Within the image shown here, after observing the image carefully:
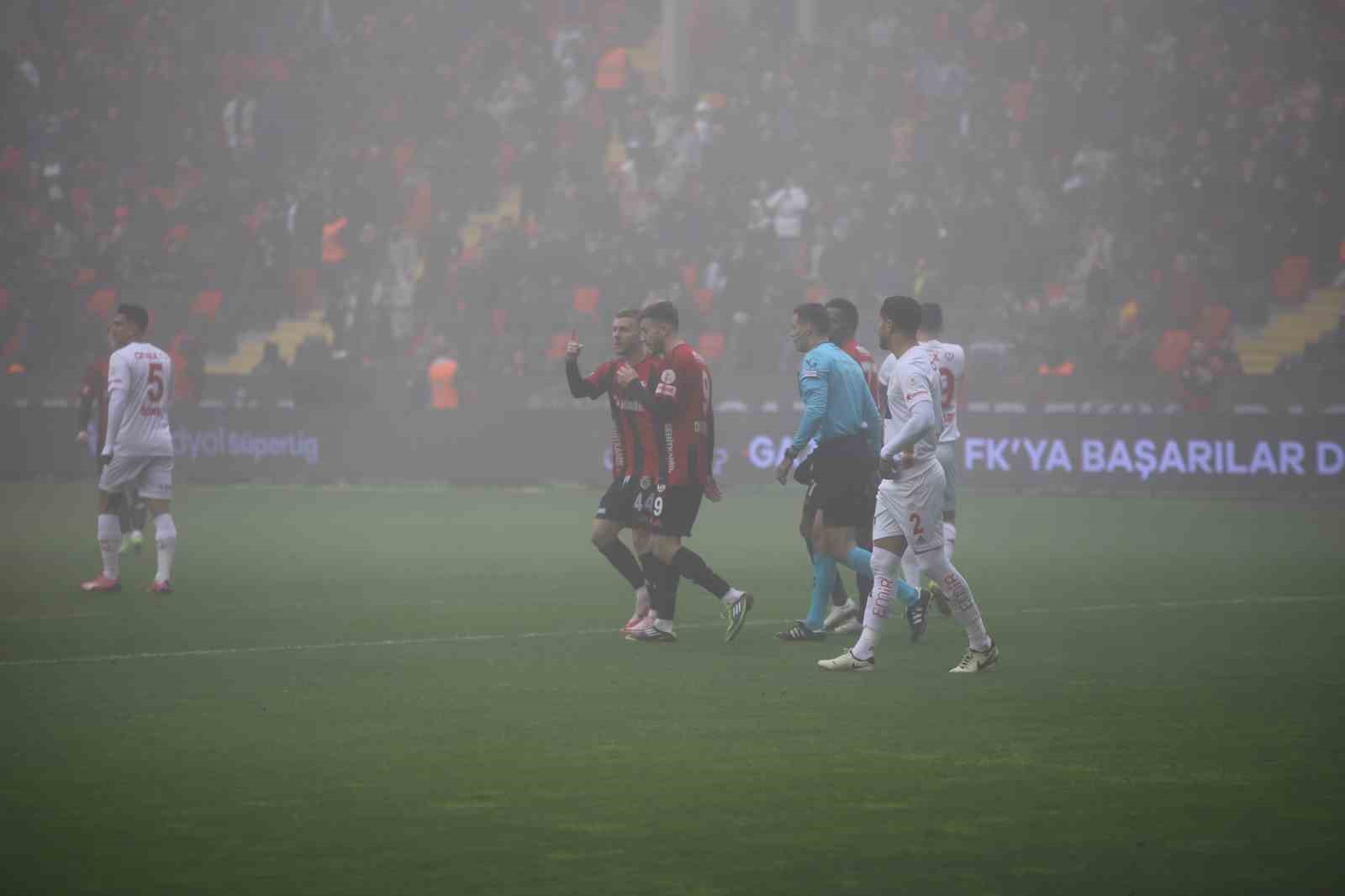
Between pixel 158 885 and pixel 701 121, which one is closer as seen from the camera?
pixel 158 885

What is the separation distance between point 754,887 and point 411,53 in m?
35.2

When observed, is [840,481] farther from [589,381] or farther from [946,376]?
[946,376]

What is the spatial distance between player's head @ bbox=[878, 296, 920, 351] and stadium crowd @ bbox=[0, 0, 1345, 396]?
16.7m

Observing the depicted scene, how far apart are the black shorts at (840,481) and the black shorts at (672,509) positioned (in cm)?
78

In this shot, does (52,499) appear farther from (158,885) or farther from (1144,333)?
(158,885)

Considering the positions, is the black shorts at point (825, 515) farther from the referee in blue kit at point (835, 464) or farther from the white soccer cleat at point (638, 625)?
the white soccer cleat at point (638, 625)

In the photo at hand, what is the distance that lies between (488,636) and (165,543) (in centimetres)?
408

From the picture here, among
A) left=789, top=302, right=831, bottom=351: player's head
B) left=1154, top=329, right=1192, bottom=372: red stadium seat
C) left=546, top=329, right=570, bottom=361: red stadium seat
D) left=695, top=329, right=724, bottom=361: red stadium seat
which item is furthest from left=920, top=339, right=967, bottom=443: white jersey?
left=546, top=329, right=570, bottom=361: red stadium seat

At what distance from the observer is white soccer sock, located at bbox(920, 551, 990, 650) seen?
35.8 feet

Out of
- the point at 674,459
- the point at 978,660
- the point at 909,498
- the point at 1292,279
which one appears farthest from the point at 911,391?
the point at 1292,279

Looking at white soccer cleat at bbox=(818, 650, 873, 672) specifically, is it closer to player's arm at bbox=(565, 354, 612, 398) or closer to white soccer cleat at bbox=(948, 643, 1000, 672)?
white soccer cleat at bbox=(948, 643, 1000, 672)

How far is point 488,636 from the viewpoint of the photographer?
42.3 feet

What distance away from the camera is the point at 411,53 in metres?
39.8

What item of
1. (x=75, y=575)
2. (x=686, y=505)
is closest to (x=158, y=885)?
(x=686, y=505)
